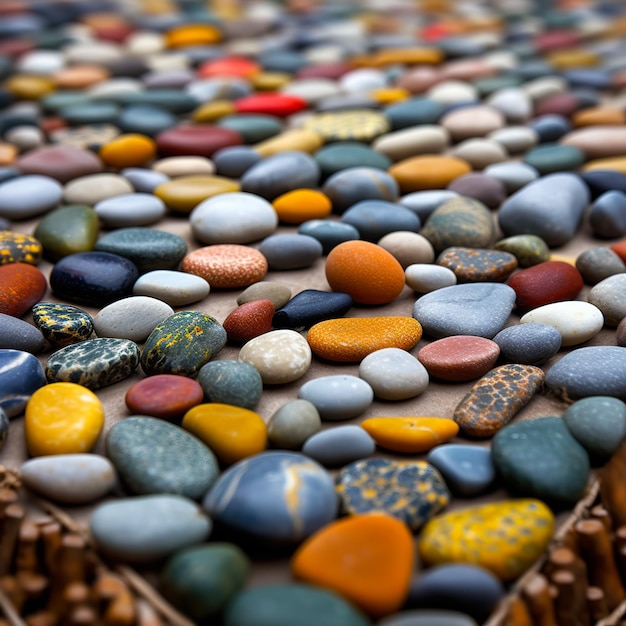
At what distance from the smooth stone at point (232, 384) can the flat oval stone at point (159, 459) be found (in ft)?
0.26

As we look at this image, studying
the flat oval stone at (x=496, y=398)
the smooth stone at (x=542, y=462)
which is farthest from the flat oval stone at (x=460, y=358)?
the smooth stone at (x=542, y=462)

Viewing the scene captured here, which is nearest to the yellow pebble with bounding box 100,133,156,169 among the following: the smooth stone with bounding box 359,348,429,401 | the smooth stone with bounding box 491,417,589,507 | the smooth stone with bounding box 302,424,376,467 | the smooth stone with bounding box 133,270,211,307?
the smooth stone with bounding box 133,270,211,307

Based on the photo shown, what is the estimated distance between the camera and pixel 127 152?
5.31 feet

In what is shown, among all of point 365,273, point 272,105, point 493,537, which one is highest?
point 272,105

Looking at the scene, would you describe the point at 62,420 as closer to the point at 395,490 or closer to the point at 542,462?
the point at 395,490

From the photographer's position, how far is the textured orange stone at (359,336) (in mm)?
1059

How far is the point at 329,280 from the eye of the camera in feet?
3.91

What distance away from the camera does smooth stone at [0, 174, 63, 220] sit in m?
1.42

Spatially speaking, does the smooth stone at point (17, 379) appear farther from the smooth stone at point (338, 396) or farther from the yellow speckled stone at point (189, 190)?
the yellow speckled stone at point (189, 190)

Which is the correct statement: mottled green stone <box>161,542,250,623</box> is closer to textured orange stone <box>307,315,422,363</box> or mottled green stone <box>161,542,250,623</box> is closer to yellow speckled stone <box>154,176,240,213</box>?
textured orange stone <box>307,315,422,363</box>

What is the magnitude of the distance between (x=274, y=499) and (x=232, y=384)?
217 mm

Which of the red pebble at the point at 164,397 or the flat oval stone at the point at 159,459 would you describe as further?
the red pebble at the point at 164,397

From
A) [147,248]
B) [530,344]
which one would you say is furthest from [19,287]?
[530,344]

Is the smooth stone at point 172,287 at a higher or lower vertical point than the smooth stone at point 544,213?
lower
